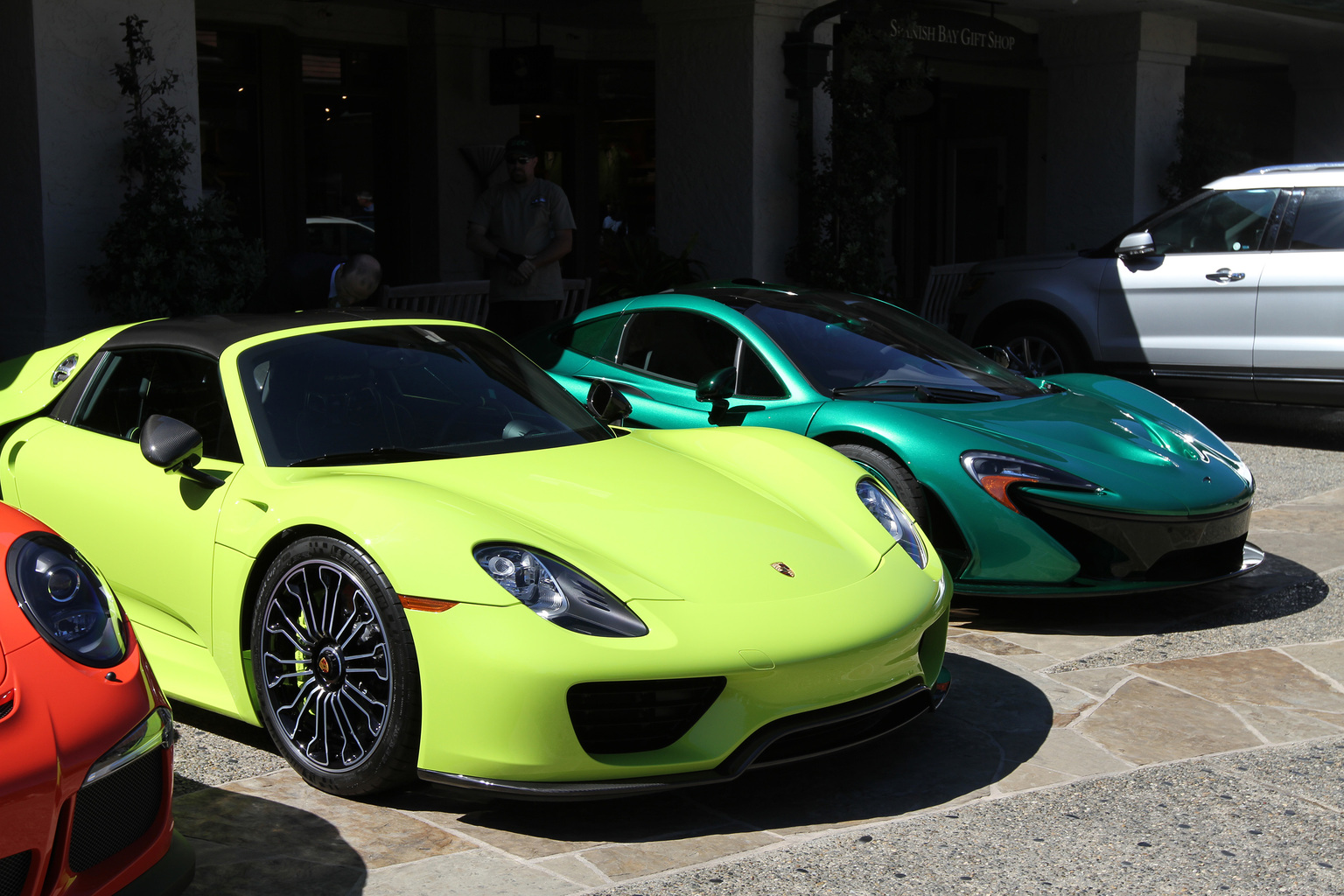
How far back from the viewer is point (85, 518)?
4.17m

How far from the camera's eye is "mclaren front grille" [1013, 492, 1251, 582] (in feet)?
16.4

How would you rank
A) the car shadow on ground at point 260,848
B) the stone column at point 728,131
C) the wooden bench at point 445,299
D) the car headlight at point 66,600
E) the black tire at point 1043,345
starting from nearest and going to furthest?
the car headlight at point 66,600
the car shadow on ground at point 260,848
the wooden bench at point 445,299
the black tire at point 1043,345
the stone column at point 728,131

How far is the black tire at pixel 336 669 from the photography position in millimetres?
3395

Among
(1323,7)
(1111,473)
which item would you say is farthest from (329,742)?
(1323,7)

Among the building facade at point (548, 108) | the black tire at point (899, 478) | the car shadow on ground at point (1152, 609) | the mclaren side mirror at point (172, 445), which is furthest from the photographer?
the building facade at point (548, 108)

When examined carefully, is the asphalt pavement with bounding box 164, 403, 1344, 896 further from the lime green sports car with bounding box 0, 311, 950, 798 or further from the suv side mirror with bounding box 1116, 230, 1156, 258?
the suv side mirror with bounding box 1116, 230, 1156, 258

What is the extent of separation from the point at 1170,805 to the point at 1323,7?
13.6 meters

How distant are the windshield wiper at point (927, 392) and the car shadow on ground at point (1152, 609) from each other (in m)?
0.80

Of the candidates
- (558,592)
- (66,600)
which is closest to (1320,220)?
(558,592)

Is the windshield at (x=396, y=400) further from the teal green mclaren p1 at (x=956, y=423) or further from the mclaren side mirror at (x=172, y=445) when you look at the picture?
the teal green mclaren p1 at (x=956, y=423)

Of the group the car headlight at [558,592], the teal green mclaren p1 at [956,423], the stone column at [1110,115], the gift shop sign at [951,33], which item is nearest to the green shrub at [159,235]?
the teal green mclaren p1 at [956,423]

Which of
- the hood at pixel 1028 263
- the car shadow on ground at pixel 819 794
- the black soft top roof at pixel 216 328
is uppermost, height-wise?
the hood at pixel 1028 263

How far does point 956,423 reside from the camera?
5332 mm

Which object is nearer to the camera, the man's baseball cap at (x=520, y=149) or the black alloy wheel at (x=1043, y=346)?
the man's baseball cap at (x=520, y=149)
